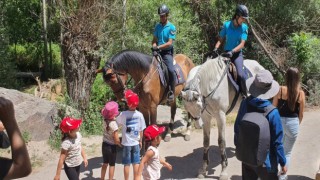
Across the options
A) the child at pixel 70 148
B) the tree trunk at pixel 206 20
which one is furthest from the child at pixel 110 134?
the tree trunk at pixel 206 20

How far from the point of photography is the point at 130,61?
7668 mm

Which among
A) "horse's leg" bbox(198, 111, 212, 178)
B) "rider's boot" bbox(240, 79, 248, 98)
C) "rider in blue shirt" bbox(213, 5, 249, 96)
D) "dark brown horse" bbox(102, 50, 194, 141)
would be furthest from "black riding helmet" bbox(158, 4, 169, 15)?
"horse's leg" bbox(198, 111, 212, 178)

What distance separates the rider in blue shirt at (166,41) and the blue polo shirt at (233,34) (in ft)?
3.88

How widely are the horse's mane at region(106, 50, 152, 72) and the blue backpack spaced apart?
3.52m

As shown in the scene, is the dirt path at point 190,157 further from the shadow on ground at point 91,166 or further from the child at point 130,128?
the child at point 130,128

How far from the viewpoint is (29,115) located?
8570 mm

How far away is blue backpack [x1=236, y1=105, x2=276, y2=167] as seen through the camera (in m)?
4.30

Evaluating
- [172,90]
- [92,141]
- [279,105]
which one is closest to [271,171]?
[279,105]

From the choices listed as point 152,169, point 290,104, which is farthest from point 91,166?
point 290,104

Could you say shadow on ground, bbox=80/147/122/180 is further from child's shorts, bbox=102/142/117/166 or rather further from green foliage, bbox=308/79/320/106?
green foliage, bbox=308/79/320/106

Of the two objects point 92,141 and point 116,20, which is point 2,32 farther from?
point 92,141

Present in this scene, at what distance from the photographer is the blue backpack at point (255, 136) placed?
4.30 m

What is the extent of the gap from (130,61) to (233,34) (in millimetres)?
2021

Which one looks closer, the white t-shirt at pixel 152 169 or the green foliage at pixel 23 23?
the white t-shirt at pixel 152 169
